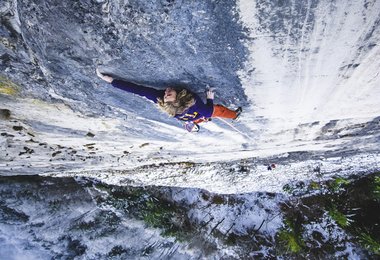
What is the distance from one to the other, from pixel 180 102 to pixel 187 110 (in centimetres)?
15

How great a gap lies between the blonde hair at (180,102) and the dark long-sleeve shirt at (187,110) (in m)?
0.05

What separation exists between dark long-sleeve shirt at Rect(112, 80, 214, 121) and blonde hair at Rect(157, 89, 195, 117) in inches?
2.0

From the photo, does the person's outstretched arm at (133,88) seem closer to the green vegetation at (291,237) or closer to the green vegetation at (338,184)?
the green vegetation at (338,184)

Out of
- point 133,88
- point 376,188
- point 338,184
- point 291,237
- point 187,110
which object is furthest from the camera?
point 291,237

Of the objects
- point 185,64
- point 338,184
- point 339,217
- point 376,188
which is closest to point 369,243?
point 339,217

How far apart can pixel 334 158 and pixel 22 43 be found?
5551mm

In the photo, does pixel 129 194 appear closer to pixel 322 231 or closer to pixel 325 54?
pixel 322 231

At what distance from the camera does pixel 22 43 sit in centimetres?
221

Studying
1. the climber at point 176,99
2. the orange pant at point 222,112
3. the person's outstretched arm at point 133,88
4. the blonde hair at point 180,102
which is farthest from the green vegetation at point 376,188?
the person's outstretched arm at point 133,88

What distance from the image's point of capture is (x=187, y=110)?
2699 mm

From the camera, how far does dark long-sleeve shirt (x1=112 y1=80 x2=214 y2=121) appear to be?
2.49 meters

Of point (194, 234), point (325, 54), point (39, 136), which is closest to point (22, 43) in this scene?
point (39, 136)

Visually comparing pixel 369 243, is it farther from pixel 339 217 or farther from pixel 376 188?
pixel 376 188

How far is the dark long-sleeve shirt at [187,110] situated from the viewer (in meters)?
2.49
